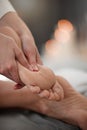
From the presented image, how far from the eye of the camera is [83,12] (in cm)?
157

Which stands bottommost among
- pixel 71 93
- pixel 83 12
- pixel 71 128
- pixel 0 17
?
pixel 71 128

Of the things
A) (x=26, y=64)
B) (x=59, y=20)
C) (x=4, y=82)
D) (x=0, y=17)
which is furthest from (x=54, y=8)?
(x=26, y=64)

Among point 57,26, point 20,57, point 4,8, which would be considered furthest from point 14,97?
point 57,26

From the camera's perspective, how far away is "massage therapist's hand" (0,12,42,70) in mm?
822

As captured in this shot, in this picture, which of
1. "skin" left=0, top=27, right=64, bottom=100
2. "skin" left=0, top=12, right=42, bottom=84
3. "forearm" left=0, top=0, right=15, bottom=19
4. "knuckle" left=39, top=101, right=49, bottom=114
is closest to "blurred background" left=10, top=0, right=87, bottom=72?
"forearm" left=0, top=0, right=15, bottom=19

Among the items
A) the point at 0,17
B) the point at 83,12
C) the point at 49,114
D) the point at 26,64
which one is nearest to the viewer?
the point at 26,64

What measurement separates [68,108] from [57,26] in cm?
78

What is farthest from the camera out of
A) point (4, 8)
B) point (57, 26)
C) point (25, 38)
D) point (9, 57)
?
point (57, 26)

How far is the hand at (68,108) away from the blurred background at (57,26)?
0.60 meters

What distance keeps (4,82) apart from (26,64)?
22cm

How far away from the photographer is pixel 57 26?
1628 mm

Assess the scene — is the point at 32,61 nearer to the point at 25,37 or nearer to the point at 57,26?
the point at 25,37

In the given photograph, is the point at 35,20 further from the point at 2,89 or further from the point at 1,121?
the point at 1,121

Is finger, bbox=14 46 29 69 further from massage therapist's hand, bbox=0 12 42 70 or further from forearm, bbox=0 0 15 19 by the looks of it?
forearm, bbox=0 0 15 19
